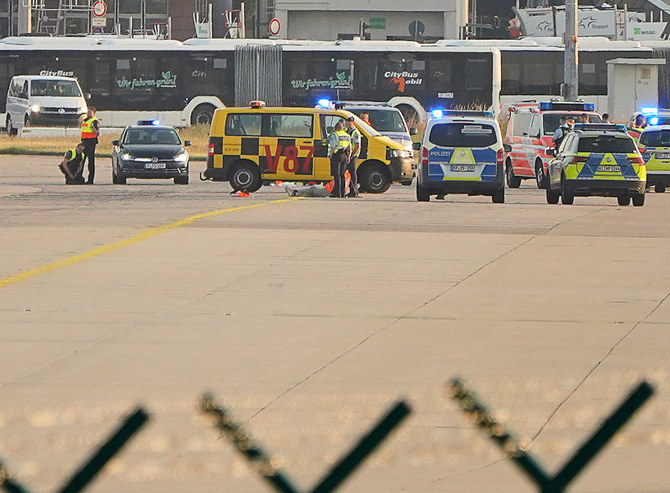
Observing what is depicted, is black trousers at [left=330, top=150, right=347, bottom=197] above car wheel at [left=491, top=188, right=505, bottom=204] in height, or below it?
above

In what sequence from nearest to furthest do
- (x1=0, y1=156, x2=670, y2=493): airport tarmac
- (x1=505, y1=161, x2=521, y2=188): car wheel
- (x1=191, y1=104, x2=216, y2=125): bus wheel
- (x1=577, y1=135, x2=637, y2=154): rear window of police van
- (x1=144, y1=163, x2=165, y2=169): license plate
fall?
(x1=0, y1=156, x2=670, y2=493): airport tarmac < (x1=577, y1=135, x2=637, y2=154): rear window of police van < (x1=144, y1=163, x2=165, y2=169): license plate < (x1=505, y1=161, x2=521, y2=188): car wheel < (x1=191, y1=104, x2=216, y2=125): bus wheel

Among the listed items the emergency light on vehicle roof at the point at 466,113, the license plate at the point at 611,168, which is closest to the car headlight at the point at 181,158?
the emergency light on vehicle roof at the point at 466,113

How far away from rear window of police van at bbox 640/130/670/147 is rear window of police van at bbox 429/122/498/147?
6110 mm

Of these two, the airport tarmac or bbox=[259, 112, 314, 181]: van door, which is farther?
bbox=[259, 112, 314, 181]: van door

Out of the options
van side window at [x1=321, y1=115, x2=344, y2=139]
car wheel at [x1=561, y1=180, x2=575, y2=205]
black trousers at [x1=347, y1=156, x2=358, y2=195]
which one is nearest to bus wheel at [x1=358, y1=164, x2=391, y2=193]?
van side window at [x1=321, y1=115, x2=344, y2=139]

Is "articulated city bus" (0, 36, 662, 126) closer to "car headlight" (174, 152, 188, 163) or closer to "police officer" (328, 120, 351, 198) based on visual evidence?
"car headlight" (174, 152, 188, 163)

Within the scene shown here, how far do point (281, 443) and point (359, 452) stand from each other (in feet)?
15.0

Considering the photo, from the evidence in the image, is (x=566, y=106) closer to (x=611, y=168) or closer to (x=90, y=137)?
(x=611, y=168)

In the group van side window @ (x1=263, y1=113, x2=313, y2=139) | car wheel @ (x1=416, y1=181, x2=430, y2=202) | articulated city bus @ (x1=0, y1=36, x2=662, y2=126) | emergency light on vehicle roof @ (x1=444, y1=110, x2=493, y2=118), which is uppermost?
articulated city bus @ (x1=0, y1=36, x2=662, y2=126)

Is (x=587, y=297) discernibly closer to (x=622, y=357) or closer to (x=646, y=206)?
(x=622, y=357)

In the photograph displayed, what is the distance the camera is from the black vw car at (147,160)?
115 feet

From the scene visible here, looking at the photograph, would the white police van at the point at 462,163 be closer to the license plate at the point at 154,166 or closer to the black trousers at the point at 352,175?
the black trousers at the point at 352,175

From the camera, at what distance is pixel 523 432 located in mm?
8953

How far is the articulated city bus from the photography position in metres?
56.7
